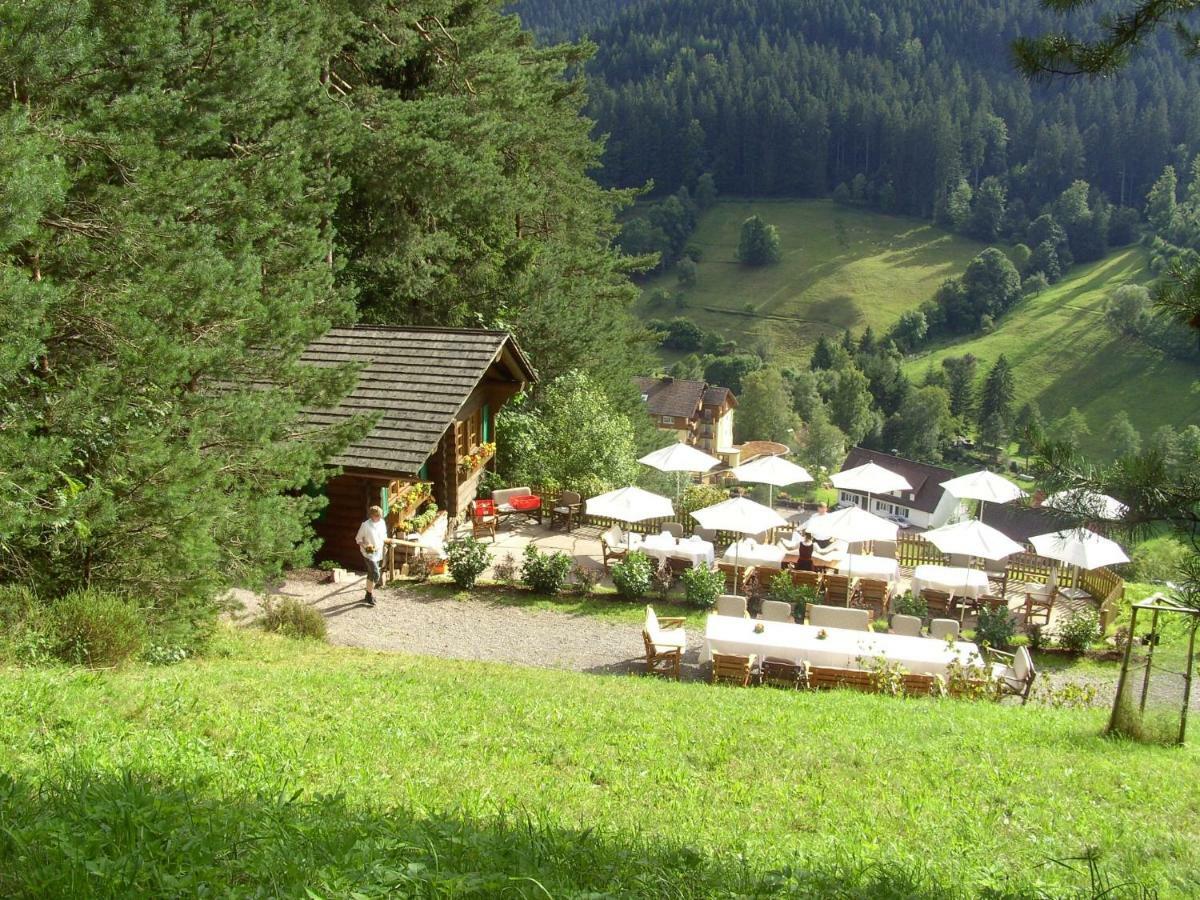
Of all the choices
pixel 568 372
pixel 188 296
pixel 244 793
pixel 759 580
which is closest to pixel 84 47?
pixel 188 296

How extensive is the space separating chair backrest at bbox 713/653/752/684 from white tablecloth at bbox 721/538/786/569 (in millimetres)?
5201

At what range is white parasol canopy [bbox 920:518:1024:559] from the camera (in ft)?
56.8

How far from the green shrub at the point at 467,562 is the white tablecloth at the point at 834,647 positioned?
193 inches

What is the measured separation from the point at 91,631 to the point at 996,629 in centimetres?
1429

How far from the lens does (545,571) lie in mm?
16984

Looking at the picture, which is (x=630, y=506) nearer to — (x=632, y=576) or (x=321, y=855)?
(x=632, y=576)

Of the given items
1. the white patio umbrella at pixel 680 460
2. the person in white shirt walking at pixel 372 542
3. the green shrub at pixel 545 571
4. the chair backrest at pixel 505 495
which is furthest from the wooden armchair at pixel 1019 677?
the chair backrest at pixel 505 495

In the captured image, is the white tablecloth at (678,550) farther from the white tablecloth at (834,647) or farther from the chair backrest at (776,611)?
the white tablecloth at (834,647)

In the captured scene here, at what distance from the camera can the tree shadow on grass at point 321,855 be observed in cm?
379

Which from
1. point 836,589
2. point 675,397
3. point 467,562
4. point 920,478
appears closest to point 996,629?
point 836,589

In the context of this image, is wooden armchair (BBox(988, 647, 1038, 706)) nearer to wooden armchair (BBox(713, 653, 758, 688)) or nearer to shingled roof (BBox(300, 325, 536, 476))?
wooden armchair (BBox(713, 653, 758, 688))

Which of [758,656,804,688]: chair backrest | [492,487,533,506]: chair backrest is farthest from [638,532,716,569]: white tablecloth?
[492,487,533,506]: chair backrest

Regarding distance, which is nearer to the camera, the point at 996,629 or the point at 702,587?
the point at 996,629

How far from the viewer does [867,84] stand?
167250mm
